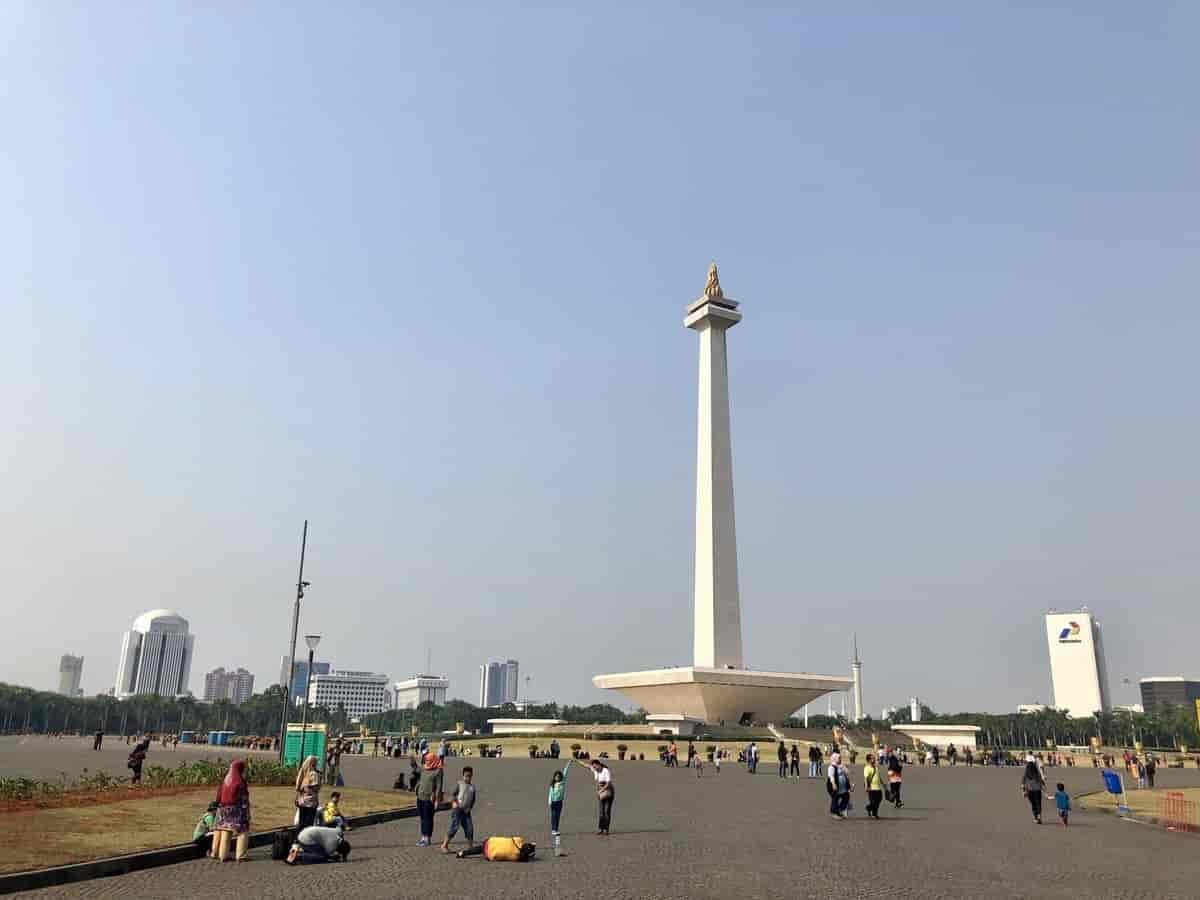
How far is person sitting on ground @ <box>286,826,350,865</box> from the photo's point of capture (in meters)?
12.7

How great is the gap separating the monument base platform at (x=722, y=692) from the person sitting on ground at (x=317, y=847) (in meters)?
53.5

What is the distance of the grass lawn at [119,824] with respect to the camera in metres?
11.8

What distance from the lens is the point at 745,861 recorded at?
1345 centimetres

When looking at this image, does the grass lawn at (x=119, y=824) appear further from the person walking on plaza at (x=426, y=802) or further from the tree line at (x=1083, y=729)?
the tree line at (x=1083, y=729)

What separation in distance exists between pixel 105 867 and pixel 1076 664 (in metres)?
207

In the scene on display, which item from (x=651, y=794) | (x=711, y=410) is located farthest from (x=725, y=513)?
(x=651, y=794)

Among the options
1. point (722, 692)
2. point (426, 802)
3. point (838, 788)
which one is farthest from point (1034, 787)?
point (722, 692)

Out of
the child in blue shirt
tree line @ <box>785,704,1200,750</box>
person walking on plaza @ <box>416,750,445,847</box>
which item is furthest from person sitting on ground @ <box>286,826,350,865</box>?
tree line @ <box>785,704,1200,750</box>

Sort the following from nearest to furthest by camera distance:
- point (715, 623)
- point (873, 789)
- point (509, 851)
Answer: point (509, 851), point (873, 789), point (715, 623)

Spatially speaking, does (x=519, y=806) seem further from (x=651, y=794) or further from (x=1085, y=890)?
(x=1085, y=890)

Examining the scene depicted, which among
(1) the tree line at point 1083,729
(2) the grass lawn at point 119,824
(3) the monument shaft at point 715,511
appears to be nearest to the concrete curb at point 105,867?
(2) the grass lawn at point 119,824

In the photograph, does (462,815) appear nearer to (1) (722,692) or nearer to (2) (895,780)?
(2) (895,780)

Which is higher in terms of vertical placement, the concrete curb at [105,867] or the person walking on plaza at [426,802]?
the person walking on plaza at [426,802]

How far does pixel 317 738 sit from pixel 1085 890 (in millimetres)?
17526
